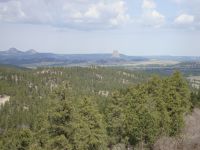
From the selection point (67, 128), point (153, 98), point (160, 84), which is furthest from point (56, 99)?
point (160, 84)

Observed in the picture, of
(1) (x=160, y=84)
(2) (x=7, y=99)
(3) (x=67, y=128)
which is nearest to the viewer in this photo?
(3) (x=67, y=128)

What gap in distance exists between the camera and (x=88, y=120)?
155 ft

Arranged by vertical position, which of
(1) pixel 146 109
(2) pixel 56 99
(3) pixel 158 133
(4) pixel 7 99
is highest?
(2) pixel 56 99

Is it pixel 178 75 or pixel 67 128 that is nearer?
pixel 67 128

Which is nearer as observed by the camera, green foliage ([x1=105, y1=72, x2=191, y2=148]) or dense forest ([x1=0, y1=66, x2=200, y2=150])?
dense forest ([x1=0, y1=66, x2=200, y2=150])

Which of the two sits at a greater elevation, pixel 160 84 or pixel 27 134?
pixel 160 84

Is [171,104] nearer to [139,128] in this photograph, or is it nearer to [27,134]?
[139,128]

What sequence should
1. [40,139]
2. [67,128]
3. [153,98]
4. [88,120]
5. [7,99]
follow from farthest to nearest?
1. [7,99]
2. [153,98]
3. [40,139]
4. [88,120]
5. [67,128]

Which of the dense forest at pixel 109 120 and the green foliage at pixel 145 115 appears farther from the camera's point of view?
the green foliage at pixel 145 115

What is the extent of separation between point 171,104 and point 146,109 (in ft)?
23.9

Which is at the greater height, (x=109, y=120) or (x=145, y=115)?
(x=145, y=115)

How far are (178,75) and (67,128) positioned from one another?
3559cm

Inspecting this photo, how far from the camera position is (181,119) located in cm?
5816

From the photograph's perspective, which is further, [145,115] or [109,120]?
[109,120]
